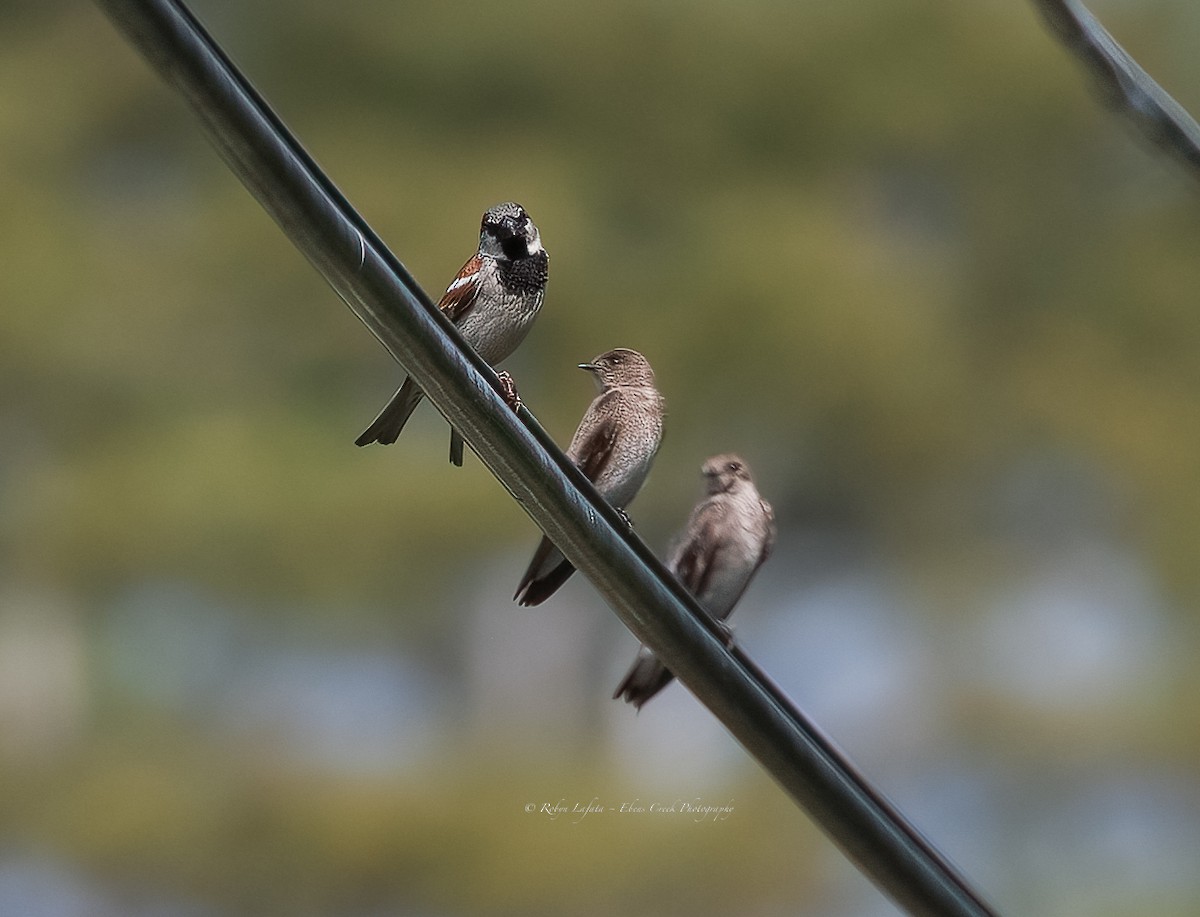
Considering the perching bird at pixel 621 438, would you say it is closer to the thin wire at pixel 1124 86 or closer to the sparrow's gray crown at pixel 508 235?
the sparrow's gray crown at pixel 508 235

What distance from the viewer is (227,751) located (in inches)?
217

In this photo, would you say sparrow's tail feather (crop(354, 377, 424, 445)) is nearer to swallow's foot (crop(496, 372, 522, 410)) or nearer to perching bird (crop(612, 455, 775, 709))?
swallow's foot (crop(496, 372, 522, 410))

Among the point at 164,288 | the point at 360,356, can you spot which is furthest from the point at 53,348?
the point at 360,356

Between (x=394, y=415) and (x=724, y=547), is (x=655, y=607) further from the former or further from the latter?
(x=724, y=547)

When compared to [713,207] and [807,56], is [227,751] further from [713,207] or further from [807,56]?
[807,56]

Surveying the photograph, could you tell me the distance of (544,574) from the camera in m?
1.89

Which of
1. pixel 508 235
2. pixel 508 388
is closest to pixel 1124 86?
pixel 508 388

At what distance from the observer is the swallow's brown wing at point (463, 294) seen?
6.50 feet

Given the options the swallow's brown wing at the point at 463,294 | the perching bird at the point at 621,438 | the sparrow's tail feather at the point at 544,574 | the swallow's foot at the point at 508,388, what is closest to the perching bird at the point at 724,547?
the perching bird at the point at 621,438

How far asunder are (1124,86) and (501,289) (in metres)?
1.09

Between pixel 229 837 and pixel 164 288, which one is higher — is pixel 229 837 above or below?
below

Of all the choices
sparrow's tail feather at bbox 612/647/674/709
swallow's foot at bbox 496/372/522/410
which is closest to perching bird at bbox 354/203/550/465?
swallow's foot at bbox 496/372/522/410

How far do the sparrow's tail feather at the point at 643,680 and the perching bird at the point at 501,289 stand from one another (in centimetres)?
57

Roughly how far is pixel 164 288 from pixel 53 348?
0.55 meters
